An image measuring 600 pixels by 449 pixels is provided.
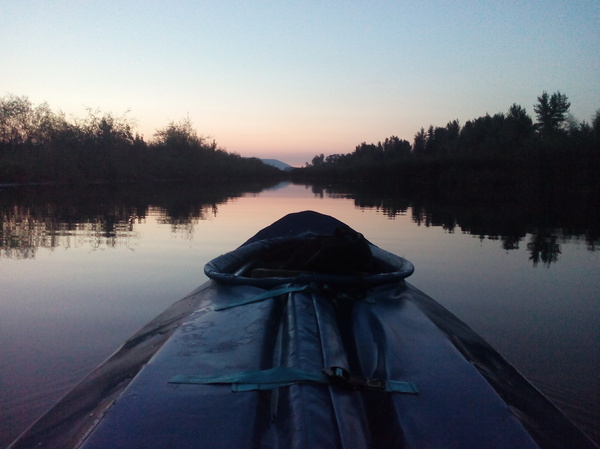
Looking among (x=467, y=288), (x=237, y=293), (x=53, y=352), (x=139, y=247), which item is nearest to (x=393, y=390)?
(x=237, y=293)

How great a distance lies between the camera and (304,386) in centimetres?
128

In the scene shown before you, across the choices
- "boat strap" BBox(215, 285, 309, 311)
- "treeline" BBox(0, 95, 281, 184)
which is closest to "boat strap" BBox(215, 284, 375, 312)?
"boat strap" BBox(215, 285, 309, 311)

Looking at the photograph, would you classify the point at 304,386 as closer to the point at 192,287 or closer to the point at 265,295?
the point at 265,295

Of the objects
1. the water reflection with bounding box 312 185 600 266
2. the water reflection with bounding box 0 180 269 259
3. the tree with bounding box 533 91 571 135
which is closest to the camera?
the water reflection with bounding box 0 180 269 259

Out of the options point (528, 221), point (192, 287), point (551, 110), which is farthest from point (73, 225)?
point (551, 110)

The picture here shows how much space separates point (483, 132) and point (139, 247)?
41.4 meters

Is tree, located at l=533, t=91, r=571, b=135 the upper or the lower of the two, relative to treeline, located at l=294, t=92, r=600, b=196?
upper

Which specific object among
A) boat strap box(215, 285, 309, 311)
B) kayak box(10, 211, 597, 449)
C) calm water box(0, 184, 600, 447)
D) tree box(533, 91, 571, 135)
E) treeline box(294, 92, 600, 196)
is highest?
tree box(533, 91, 571, 135)

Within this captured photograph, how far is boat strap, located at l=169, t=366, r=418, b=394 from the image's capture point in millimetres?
1319

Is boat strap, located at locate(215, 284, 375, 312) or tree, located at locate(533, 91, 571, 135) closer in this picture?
boat strap, located at locate(215, 284, 375, 312)

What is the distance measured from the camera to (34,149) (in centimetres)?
2742

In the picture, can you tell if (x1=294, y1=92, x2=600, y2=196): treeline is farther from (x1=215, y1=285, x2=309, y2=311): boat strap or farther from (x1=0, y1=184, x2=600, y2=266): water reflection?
(x1=215, y1=285, x2=309, y2=311): boat strap

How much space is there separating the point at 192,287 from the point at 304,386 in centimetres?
339

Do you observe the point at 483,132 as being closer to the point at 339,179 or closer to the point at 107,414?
the point at 339,179
